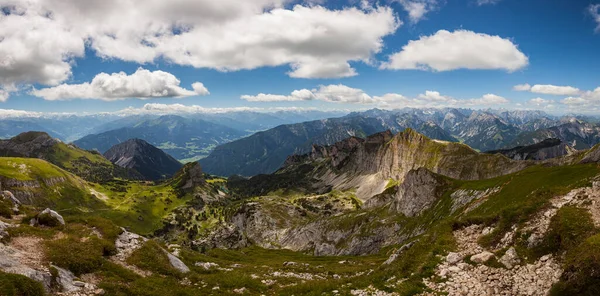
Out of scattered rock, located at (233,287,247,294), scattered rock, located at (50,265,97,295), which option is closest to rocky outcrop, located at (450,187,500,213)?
scattered rock, located at (233,287,247,294)

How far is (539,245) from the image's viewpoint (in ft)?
73.9

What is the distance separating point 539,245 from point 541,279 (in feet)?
13.0

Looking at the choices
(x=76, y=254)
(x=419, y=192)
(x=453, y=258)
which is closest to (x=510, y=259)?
(x=453, y=258)

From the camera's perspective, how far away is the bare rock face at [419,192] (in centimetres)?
12212

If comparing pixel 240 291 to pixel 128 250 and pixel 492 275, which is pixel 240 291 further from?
pixel 492 275

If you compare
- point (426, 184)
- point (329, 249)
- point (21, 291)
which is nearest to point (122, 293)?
point (21, 291)

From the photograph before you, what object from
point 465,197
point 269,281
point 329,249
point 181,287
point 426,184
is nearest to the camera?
point 181,287

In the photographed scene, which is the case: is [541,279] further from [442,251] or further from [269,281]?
[269,281]

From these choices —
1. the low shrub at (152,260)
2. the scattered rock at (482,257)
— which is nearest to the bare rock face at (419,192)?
the scattered rock at (482,257)

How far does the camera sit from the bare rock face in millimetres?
122119

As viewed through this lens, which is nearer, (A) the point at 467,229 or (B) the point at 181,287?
(B) the point at 181,287

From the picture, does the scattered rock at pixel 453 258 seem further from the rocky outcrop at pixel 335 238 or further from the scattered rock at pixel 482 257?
the rocky outcrop at pixel 335 238

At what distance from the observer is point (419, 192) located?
418ft

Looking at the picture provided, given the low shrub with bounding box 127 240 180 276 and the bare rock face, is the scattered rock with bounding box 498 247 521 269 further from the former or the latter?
the bare rock face
